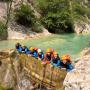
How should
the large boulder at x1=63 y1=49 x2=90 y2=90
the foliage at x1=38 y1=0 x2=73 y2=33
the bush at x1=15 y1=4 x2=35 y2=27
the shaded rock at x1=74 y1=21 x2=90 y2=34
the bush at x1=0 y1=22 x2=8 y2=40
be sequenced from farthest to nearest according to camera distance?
the shaded rock at x1=74 y1=21 x2=90 y2=34 < the foliage at x1=38 y1=0 x2=73 y2=33 < the bush at x1=15 y1=4 x2=35 y2=27 < the bush at x1=0 y1=22 x2=8 y2=40 < the large boulder at x1=63 y1=49 x2=90 y2=90

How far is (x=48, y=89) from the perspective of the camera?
17344 mm

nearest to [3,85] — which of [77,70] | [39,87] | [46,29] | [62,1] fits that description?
[39,87]

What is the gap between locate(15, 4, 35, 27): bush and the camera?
59938 millimetres

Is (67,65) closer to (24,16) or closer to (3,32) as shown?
(3,32)

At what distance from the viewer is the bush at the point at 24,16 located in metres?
59.9

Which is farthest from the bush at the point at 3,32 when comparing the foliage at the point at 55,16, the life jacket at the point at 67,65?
the life jacket at the point at 67,65

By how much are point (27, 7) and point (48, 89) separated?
147 ft

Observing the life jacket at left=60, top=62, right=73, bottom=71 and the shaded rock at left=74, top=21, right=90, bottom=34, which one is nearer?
the life jacket at left=60, top=62, right=73, bottom=71

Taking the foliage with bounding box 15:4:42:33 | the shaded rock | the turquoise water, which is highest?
the foliage with bounding box 15:4:42:33

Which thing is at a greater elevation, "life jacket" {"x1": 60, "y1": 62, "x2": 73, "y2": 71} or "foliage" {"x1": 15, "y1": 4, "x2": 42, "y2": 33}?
"foliage" {"x1": 15, "y1": 4, "x2": 42, "y2": 33}

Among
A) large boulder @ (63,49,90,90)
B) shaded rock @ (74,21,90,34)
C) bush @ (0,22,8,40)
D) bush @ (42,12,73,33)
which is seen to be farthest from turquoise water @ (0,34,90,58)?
shaded rock @ (74,21,90,34)

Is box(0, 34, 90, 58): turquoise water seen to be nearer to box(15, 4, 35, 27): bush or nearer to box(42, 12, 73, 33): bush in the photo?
box(15, 4, 35, 27): bush

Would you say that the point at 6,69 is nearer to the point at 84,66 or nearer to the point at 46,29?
the point at 84,66

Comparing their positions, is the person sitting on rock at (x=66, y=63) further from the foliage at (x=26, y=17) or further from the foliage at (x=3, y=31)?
the foliage at (x=26, y=17)
